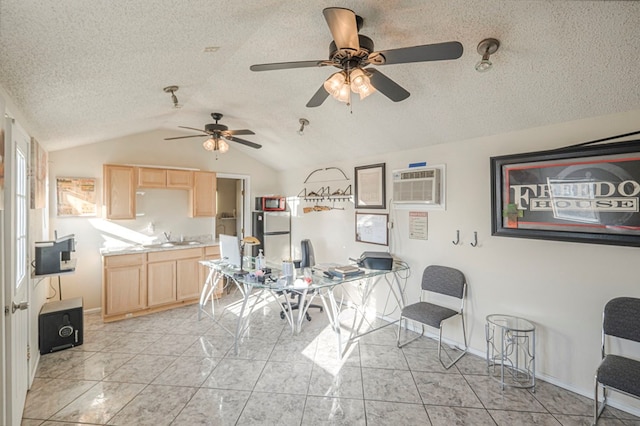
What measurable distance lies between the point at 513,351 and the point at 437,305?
72 centimetres

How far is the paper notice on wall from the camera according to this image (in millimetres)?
3373

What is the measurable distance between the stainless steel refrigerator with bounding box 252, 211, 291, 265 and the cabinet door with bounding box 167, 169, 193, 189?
1.21 meters

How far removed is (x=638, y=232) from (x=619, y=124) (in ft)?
2.53

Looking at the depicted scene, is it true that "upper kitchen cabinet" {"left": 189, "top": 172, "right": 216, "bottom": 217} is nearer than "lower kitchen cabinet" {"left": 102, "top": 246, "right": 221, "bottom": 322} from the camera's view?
No

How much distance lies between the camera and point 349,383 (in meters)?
2.49

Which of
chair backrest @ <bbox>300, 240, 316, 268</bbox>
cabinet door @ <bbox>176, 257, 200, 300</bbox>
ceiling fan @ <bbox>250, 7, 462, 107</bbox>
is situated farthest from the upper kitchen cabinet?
ceiling fan @ <bbox>250, 7, 462, 107</bbox>

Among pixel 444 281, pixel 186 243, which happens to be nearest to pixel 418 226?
pixel 444 281

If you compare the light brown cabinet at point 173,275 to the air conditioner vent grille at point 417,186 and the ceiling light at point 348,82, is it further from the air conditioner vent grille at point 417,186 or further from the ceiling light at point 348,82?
the ceiling light at point 348,82

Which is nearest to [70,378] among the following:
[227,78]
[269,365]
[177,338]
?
[177,338]

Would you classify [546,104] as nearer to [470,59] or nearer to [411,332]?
[470,59]

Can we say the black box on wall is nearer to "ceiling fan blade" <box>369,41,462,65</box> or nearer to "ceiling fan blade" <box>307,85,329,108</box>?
"ceiling fan blade" <box>307,85,329,108</box>

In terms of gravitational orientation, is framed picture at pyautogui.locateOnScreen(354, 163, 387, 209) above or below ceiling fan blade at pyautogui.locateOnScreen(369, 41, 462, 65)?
below

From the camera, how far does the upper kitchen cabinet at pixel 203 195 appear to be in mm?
4664

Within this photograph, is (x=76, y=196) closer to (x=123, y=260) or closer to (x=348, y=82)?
(x=123, y=260)
